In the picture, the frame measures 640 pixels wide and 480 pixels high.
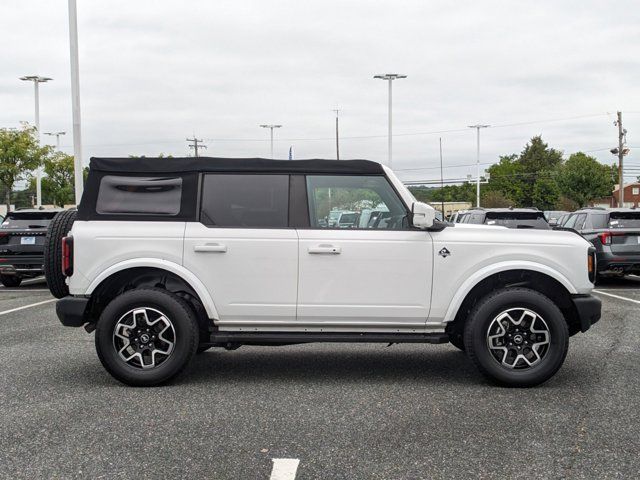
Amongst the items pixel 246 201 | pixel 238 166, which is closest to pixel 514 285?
pixel 246 201

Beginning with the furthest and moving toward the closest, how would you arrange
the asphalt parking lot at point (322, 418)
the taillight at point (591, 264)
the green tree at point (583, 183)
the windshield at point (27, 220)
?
the green tree at point (583, 183) < the windshield at point (27, 220) < the taillight at point (591, 264) < the asphalt parking lot at point (322, 418)

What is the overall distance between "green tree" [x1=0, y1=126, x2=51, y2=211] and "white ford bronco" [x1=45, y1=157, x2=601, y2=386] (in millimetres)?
33067

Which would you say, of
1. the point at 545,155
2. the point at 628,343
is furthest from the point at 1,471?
the point at 545,155

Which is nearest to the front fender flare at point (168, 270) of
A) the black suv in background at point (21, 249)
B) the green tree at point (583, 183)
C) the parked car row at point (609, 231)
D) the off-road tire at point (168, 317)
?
the off-road tire at point (168, 317)

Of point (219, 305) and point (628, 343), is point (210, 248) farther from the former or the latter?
point (628, 343)

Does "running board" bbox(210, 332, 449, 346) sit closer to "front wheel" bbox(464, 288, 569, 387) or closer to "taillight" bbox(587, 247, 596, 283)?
"front wheel" bbox(464, 288, 569, 387)

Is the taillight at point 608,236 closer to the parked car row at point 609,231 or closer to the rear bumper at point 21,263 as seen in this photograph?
the parked car row at point 609,231

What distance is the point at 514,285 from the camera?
610cm

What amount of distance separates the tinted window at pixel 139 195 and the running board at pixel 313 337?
114 centimetres

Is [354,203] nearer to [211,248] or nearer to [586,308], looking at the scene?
[211,248]

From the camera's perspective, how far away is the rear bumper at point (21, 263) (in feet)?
45.7

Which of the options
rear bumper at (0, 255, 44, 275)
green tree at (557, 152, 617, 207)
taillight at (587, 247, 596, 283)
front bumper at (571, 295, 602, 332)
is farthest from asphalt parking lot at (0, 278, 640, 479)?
green tree at (557, 152, 617, 207)

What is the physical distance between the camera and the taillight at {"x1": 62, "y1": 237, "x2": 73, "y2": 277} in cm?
581

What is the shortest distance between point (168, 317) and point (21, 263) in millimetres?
9364
